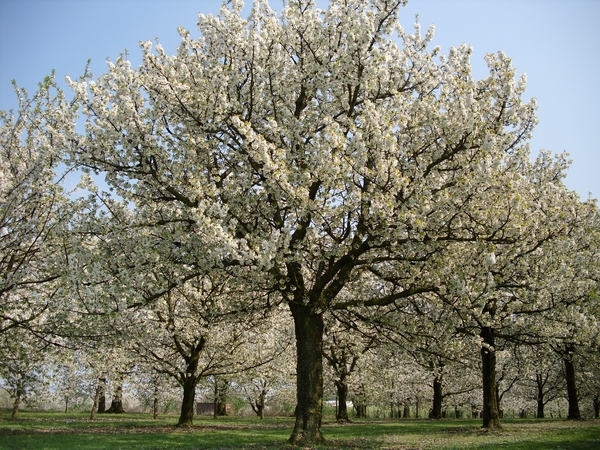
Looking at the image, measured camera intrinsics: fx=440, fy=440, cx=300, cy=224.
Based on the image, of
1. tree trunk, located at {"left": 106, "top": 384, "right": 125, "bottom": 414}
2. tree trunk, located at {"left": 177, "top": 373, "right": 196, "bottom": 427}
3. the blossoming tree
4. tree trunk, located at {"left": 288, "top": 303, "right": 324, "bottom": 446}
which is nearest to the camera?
the blossoming tree

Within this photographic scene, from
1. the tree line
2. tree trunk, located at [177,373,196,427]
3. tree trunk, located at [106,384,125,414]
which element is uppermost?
the tree line

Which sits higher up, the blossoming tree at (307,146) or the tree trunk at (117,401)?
the blossoming tree at (307,146)

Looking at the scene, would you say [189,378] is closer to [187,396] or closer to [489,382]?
[187,396]

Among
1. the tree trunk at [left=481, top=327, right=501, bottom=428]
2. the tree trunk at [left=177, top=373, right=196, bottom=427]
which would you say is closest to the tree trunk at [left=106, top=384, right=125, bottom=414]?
the tree trunk at [left=177, top=373, right=196, bottom=427]

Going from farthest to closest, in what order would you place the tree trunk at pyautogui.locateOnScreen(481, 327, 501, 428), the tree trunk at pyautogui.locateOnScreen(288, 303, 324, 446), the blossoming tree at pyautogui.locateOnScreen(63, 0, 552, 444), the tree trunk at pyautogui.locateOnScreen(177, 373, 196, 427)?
the tree trunk at pyautogui.locateOnScreen(177, 373, 196, 427)
the tree trunk at pyautogui.locateOnScreen(481, 327, 501, 428)
the tree trunk at pyautogui.locateOnScreen(288, 303, 324, 446)
the blossoming tree at pyautogui.locateOnScreen(63, 0, 552, 444)

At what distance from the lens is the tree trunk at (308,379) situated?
51.2 ft

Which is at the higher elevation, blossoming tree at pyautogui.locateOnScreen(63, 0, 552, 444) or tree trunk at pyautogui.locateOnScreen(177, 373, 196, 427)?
blossoming tree at pyautogui.locateOnScreen(63, 0, 552, 444)

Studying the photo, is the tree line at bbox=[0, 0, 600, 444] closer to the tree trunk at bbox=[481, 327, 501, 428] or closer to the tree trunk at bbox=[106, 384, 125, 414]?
the tree trunk at bbox=[481, 327, 501, 428]

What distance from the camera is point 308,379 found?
52.8ft

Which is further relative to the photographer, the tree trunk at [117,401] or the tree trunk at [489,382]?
the tree trunk at [117,401]

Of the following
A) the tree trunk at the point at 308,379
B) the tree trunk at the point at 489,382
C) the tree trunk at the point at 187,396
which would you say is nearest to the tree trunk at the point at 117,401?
the tree trunk at the point at 187,396

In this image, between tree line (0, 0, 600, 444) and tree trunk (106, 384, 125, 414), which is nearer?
tree line (0, 0, 600, 444)

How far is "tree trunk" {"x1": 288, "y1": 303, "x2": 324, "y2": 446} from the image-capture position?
15613mm

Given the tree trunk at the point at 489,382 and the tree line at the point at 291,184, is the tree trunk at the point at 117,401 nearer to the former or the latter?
the tree line at the point at 291,184
